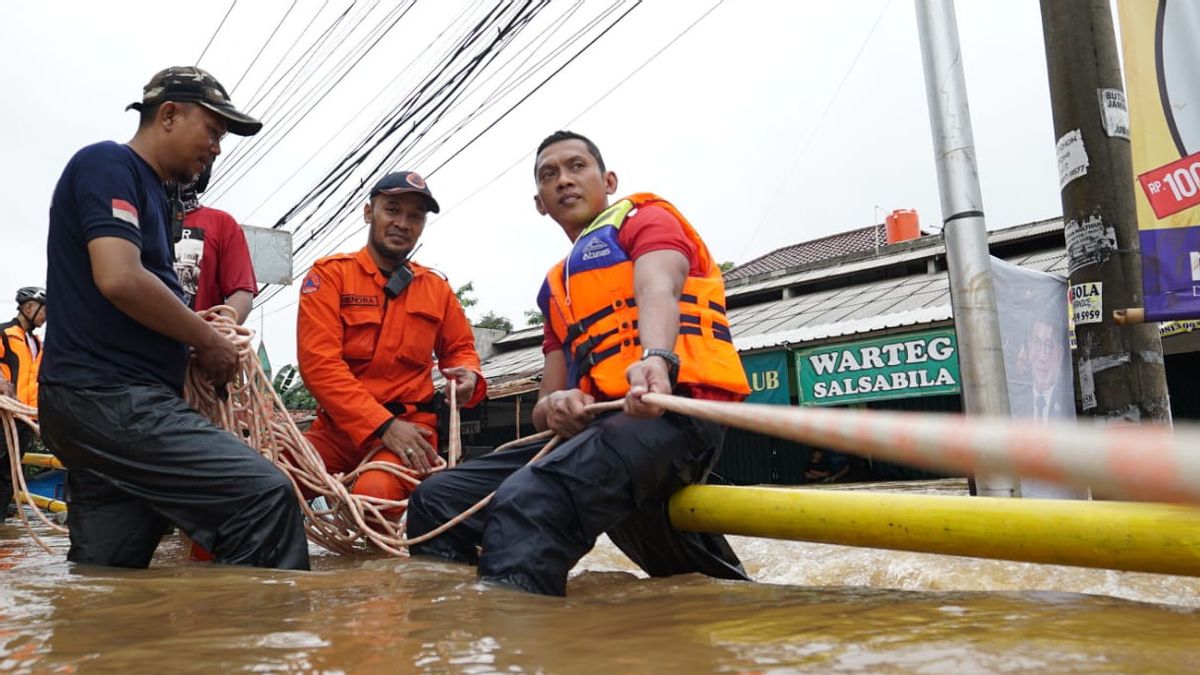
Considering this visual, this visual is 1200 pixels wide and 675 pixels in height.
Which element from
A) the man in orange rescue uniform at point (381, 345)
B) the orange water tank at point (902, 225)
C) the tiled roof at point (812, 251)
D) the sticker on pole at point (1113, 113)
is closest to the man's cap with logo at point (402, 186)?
the man in orange rescue uniform at point (381, 345)

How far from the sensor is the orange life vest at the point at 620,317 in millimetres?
2523

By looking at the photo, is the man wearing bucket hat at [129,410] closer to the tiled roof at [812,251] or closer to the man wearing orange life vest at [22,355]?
the man wearing orange life vest at [22,355]

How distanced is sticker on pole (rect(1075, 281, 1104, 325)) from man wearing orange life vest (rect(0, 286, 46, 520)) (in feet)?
20.1

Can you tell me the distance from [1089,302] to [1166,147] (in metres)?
0.61

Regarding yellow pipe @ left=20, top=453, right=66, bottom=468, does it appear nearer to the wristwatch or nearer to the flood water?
the flood water

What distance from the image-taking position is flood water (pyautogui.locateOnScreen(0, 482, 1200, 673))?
1343 mm

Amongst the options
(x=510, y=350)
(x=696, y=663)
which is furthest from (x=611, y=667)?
(x=510, y=350)

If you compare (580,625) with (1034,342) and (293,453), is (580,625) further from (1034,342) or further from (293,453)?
(1034,342)

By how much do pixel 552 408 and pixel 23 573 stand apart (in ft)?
5.36

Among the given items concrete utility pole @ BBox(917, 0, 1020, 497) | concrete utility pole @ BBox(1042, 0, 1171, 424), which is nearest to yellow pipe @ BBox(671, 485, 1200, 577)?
concrete utility pole @ BBox(1042, 0, 1171, 424)

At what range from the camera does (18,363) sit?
6363 millimetres

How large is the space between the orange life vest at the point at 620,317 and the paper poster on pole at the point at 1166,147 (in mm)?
1774

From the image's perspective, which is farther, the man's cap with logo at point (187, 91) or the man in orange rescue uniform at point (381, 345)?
the man in orange rescue uniform at point (381, 345)

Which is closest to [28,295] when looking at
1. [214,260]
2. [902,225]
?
[214,260]
